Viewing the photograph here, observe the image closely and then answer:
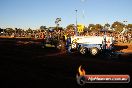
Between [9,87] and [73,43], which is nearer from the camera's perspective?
[9,87]

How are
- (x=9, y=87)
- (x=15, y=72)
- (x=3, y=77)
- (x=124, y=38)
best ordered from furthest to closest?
(x=124, y=38) → (x=15, y=72) → (x=3, y=77) → (x=9, y=87)

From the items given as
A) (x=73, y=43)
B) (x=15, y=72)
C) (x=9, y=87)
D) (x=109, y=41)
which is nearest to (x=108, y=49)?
(x=109, y=41)

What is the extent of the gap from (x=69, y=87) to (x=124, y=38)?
35960 millimetres

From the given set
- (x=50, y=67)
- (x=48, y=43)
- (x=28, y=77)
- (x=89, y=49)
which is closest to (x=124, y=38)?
(x=48, y=43)

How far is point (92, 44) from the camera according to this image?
21781 millimetres

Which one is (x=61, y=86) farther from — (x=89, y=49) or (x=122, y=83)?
(x=89, y=49)

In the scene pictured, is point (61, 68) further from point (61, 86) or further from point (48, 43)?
point (48, 43)

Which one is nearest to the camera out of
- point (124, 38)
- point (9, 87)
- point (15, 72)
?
point (9, 87)

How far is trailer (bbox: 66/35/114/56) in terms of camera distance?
2155cm

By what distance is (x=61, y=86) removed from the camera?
33.6 ft

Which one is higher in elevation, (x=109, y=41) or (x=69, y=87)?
(x=109, y=41)

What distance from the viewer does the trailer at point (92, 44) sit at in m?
21.5

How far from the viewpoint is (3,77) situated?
11797 mm

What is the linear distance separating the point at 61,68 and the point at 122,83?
15.8 ft
